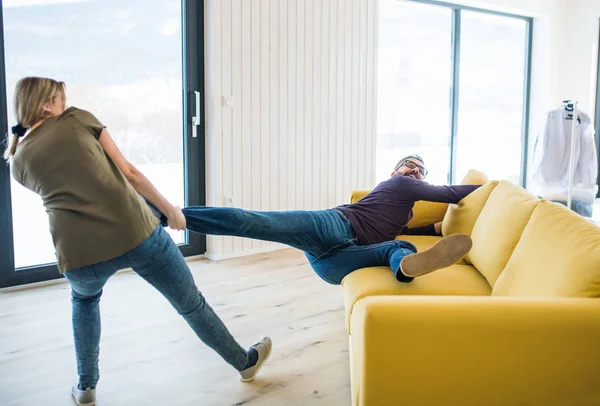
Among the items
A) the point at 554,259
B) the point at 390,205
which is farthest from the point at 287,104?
the point at 554,259

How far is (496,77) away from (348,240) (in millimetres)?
5048

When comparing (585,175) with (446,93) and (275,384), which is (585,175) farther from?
(275,384)

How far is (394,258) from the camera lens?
8.23 ft

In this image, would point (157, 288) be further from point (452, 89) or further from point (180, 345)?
point (452, 89)

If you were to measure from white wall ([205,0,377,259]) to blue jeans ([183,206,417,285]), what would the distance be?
2010 millimetres

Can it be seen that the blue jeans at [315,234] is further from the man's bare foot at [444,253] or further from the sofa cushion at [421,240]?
the sofa cushion at [421,240]

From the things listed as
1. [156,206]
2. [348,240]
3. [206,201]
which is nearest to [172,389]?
[156,206]

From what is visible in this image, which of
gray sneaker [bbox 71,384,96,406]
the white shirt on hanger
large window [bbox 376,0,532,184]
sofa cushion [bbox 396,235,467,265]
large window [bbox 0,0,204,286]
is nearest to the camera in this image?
gray sneaker [bbox 71,384,96,406]

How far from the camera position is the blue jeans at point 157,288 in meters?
2.08

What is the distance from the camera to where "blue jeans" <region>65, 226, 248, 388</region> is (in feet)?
6.82

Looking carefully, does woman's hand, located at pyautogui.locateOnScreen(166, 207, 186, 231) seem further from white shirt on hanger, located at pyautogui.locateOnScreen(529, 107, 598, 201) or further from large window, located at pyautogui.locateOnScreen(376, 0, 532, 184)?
white shirt on hanger, located at pyautogui.locateOnScreen(529, 107, 598, 201)

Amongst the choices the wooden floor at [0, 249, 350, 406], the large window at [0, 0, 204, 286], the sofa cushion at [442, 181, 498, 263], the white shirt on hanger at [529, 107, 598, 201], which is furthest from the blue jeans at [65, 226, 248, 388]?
the white shirt on hanger at [529, 107, 598, 201]

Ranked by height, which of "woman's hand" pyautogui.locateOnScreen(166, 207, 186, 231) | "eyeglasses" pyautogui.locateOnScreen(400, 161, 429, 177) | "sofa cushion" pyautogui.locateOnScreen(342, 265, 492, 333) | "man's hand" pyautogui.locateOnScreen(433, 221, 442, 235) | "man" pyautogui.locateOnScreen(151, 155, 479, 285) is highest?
"eyeglasses" pyautogui.locateOnScreen(400, 161, 429, 177)

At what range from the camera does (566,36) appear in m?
7.25
